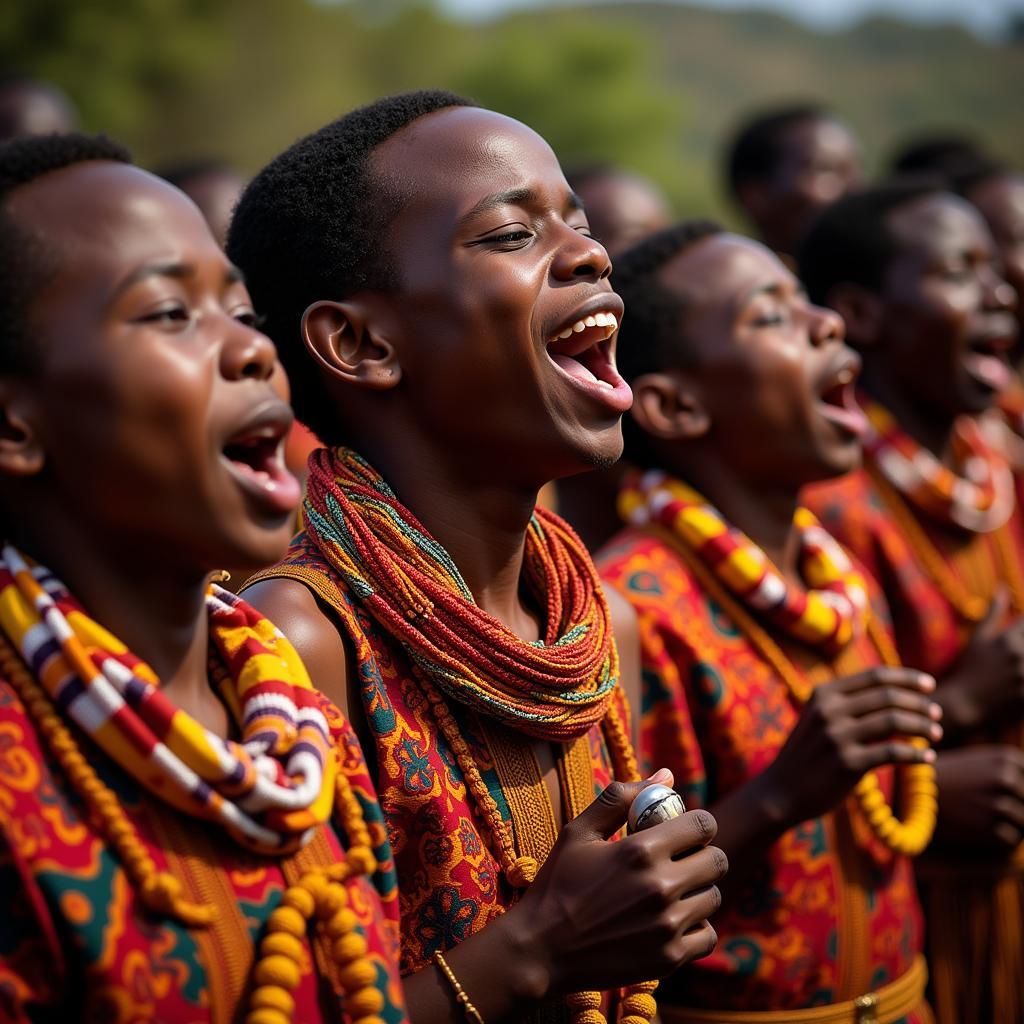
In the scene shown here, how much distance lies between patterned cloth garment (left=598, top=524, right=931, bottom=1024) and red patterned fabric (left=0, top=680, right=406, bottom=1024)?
134 cm

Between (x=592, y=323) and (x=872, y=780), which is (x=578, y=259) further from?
(x=872, y=780)

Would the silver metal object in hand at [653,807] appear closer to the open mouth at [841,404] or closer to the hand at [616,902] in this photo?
the hand at [616,902]

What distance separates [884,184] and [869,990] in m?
3.08

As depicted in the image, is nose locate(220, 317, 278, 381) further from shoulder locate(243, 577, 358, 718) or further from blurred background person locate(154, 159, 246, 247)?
blurred background person locate(154, 159, 246, 247)

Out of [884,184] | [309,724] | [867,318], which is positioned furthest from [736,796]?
[884,184]

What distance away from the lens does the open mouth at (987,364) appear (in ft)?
15.2

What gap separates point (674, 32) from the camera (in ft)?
188

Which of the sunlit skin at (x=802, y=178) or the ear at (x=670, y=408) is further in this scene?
the sunlit skin at (x=802, y=178)

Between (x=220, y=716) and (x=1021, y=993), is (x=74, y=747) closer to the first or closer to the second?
(x=220, y=716)

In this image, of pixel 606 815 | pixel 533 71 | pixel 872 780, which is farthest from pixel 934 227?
pixel 533 71

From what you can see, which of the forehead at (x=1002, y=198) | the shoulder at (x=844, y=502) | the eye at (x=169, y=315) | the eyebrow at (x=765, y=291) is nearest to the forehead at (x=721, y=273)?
the eyebrow at (x=765, y=291)

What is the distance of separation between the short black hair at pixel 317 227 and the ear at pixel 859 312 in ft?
7.83

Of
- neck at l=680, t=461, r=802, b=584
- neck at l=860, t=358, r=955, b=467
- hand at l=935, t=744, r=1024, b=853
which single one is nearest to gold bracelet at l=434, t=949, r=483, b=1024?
neck at l=680, t=461, r=802, b=584

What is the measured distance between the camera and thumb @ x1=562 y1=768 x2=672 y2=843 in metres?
2.27
